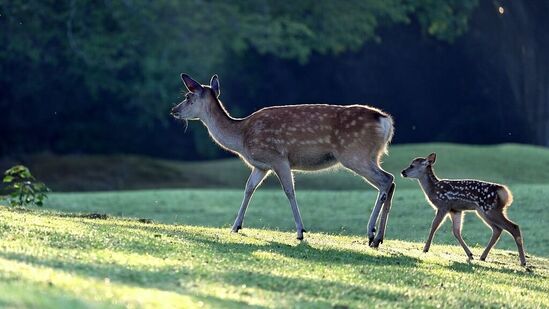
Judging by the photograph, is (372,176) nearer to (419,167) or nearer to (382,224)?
→ (382,224)

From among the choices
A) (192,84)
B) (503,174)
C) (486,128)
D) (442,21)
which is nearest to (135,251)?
(192,84)

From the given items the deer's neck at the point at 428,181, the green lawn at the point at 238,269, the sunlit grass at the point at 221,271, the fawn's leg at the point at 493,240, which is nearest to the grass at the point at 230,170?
the green lawn at the point at 238,269

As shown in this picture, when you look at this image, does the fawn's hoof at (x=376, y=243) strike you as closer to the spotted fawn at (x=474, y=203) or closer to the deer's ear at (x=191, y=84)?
the spotted fawn at (x=474, y=203)

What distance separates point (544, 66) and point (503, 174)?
1258cm

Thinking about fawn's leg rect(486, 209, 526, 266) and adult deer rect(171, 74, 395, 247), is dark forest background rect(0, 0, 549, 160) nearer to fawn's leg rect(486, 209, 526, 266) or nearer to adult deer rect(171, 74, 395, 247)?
adult deer rect(171, 74, 395, 247)

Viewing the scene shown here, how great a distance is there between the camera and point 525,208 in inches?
873

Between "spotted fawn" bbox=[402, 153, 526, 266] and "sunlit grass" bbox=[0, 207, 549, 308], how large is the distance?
341mm

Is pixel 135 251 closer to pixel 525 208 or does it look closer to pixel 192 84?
pixel 192 84

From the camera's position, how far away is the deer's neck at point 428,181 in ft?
51.2

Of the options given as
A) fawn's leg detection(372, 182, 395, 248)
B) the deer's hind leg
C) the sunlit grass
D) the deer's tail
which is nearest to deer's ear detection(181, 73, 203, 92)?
the sunlit grass

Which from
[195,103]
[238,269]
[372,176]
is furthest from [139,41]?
[238,269]

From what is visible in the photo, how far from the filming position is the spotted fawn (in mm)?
14672

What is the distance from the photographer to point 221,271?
1011cm

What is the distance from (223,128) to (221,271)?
5188 mm
